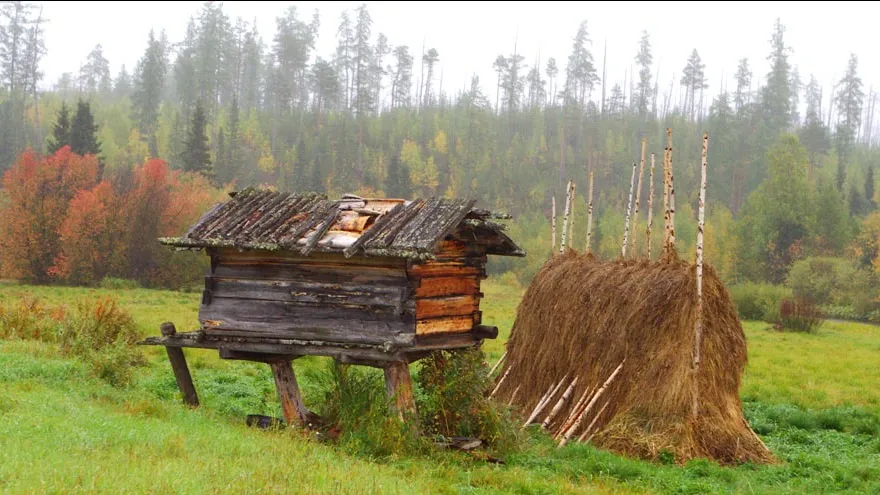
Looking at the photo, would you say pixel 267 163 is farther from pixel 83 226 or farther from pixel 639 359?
pixel 639 359

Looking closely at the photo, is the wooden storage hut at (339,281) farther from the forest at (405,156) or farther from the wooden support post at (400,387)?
the forest at (405,156)

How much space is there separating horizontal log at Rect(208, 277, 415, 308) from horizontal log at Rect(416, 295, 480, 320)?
1.30ft

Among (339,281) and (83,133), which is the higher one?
(83,133)

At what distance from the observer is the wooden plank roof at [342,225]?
12.5 meters

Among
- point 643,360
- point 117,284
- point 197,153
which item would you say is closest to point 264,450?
point 643,360

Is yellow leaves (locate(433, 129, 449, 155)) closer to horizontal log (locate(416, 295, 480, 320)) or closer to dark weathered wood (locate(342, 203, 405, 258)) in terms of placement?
horizontal log (locate(416, 295, 480, 320))

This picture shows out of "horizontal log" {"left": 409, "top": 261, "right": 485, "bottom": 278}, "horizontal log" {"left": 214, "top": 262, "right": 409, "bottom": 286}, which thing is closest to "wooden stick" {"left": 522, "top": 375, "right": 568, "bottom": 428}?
"horizontal log" {"left": 409, "top": 261, "right": 485, "bottom": 278}

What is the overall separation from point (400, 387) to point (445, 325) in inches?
49.0

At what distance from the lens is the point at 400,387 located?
1278 centimetres

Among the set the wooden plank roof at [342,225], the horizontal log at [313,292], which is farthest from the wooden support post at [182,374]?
the wooden plank roof at [342,225]

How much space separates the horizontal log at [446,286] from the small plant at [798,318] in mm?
23391

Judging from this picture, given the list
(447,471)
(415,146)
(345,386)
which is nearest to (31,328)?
(345,386)

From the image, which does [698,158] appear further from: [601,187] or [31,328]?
[31,328]

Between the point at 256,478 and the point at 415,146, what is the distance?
8076 centimetres
